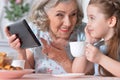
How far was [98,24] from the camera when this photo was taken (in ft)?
4.74

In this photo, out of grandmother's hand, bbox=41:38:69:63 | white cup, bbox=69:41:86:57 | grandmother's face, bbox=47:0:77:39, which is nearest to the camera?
white cup, bbox=69:41:86:57

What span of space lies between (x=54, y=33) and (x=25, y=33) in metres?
0.64

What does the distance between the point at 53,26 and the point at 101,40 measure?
0.41m

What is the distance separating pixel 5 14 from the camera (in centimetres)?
214

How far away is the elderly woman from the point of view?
1.66 m

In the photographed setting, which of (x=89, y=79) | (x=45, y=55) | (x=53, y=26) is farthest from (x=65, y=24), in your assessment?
(x=89, y=79)

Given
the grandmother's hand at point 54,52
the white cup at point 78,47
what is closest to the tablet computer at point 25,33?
the white cup at point 78,47

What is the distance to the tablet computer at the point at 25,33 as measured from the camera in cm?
111

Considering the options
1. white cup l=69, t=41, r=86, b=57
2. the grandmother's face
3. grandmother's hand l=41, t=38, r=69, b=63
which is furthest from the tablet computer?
the grandmother's face

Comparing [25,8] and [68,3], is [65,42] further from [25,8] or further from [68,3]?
[25,8]

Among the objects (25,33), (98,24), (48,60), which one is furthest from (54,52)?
(25,33)

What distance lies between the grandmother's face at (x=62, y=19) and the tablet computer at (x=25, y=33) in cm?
54

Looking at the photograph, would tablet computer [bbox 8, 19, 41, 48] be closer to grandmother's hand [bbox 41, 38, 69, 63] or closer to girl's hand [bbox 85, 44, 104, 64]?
girl's hand [bbox 85, 44, 104, 64]

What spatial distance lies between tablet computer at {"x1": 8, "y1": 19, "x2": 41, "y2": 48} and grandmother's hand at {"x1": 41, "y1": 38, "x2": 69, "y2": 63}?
1.28ft
